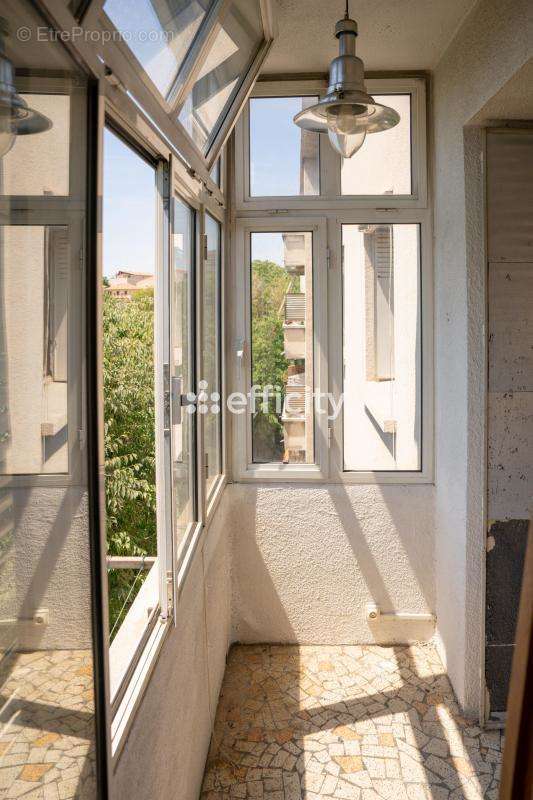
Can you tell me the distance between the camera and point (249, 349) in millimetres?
3730

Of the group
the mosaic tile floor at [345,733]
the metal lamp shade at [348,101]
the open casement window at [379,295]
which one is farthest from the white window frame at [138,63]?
the mosaic tile floor at [345,733]

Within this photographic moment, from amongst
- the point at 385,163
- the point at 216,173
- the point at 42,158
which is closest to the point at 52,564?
the point at 42,158

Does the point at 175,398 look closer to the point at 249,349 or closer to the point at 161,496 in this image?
the point at 161,496

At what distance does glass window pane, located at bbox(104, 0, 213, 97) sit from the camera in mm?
1337

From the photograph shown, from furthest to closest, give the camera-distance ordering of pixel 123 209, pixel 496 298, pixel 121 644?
1. pixel 496 298
2. pixel 123 209
3. pixel 121 644

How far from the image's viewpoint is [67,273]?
107 cm

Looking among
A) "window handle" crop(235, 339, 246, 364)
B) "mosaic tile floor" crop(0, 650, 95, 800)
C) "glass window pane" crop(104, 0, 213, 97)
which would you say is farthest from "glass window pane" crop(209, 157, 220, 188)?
"mosaic tile floor" crop(0, 650, 95, 800)

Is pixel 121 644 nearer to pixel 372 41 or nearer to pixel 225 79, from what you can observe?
pixel 225 79

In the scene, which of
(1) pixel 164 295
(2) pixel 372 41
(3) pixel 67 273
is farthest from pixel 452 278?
(3) pixel 67 273

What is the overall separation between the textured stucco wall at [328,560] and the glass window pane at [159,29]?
2390mm

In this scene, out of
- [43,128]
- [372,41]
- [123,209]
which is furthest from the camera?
[372,41]

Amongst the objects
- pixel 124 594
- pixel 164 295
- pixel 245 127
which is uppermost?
pixel 245 127

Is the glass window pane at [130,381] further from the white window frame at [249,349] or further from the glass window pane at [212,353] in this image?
the white window frame at [249,349]

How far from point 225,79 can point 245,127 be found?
1.18 meters
